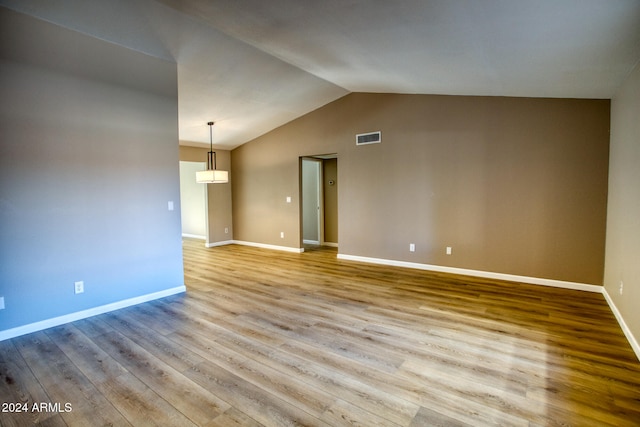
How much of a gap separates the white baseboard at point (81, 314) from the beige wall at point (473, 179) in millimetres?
3321

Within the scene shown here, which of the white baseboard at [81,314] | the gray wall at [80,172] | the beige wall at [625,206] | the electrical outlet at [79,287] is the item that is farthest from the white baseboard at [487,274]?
the electrical outlet at [79,287]

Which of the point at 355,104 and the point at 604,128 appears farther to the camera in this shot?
the point at 355,104

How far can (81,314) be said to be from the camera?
347 cm

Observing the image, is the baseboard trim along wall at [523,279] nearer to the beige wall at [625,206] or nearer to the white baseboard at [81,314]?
the beige wall at [625,206]

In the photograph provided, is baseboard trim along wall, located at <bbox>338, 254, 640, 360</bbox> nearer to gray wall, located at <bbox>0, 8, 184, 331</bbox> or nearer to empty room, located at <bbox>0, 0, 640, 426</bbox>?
empty room, located at <bbox>0, 0, 640, 426</bbox>

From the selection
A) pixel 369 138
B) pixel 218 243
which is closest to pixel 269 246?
pixel 218 243

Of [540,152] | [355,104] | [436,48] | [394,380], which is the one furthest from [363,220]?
[394,380]

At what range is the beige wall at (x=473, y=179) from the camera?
422 centimetres

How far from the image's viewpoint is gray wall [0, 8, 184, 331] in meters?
3.03

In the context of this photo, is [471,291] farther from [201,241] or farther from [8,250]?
[201,241]

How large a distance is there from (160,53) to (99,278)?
8.67ft

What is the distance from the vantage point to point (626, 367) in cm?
242

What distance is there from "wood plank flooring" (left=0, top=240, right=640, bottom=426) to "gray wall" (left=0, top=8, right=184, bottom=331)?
44 cm

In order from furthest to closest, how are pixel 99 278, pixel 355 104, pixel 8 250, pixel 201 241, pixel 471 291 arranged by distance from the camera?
1. pixel 201 241
2. pixel 355 104
3. pixel 471 291
4. pixel 99 278
5. pixel 8 250
